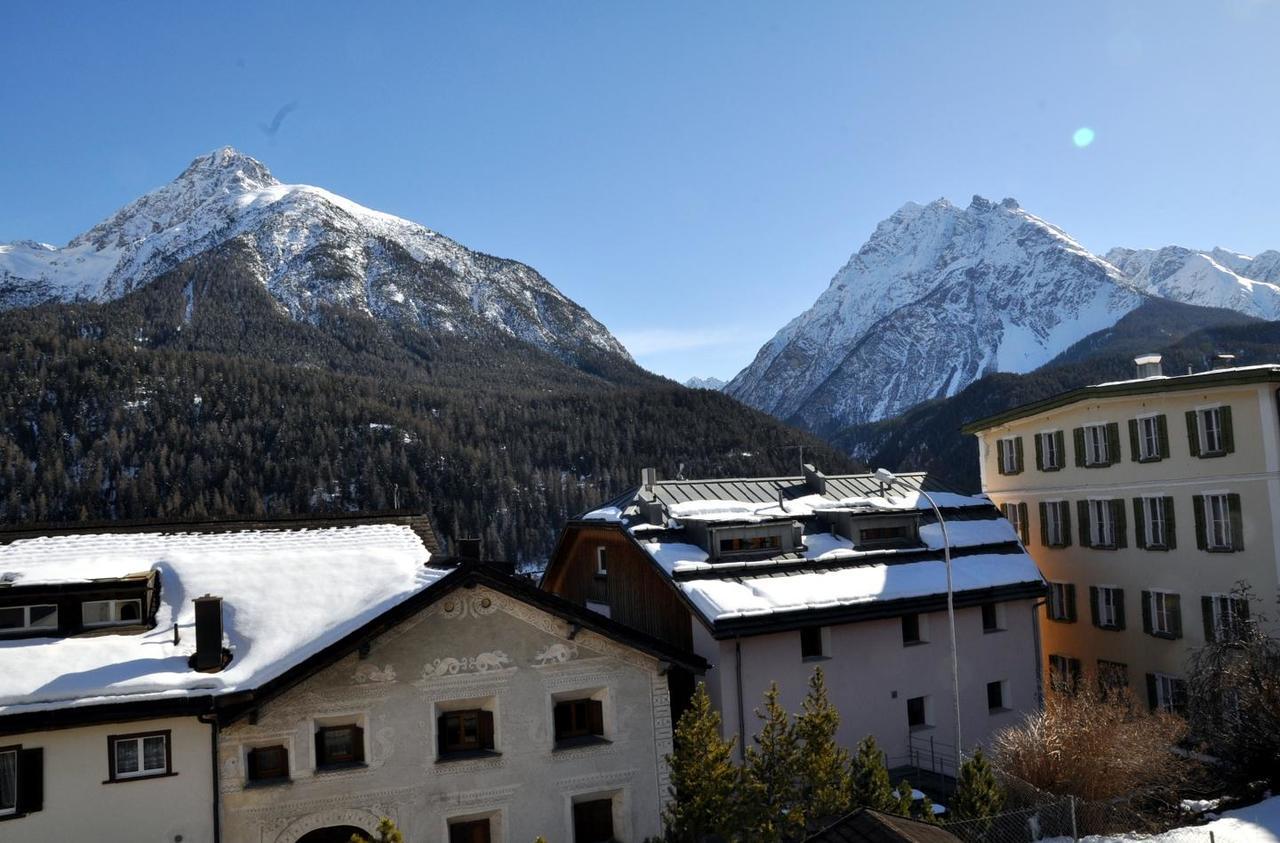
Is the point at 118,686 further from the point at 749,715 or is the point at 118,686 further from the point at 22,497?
the point at 22,497

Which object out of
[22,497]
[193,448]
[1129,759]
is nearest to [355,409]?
[193,448]

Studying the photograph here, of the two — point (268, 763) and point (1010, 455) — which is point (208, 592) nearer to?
point (268, 763)

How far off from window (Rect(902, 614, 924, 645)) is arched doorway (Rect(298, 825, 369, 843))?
17974 millimetres

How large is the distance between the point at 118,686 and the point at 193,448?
182m

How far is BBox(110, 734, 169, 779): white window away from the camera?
17.7 meters

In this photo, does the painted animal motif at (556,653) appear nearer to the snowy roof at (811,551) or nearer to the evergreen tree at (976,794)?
the snowy roof at (811,551)

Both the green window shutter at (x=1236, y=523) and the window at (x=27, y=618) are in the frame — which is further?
the green window shutter at (x=1236, y=523)

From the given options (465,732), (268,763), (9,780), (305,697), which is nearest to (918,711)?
(465,732)

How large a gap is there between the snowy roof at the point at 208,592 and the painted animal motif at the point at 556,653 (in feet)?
9.93

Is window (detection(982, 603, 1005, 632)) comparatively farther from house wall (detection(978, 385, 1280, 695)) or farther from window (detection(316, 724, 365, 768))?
window (detection(316, 724, 365, 768))

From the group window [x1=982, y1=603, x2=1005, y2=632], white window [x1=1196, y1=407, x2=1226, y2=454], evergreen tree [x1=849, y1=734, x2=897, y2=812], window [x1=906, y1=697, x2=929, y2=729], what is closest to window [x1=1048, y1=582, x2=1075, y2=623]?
white window [x1=1196, y1=407, x2=1226, y2=454]

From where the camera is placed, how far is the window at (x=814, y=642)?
28203mm

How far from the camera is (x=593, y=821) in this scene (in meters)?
21.8

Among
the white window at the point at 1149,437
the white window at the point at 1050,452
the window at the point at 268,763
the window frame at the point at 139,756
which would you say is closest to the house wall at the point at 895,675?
the white window at the point at 1149,437
